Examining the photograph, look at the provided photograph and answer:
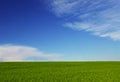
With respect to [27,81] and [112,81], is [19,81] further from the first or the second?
[112,81]

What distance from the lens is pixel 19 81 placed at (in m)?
21.6

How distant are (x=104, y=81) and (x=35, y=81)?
6893mm

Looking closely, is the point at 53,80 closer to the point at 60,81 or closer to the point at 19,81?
the point at 60,81

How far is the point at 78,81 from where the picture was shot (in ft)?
70.6

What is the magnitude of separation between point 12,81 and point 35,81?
91.7 inches

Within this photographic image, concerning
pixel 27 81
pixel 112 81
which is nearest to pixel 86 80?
pixel 112 81

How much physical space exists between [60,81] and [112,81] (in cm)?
518

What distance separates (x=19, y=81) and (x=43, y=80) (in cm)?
239

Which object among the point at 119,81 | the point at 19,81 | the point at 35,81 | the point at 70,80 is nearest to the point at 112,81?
the point at 119,81

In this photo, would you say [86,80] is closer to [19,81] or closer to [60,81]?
[60,81]

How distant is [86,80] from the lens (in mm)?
21844

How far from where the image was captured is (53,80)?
2195 cm

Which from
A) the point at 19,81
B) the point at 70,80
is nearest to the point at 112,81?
the point at 70,80

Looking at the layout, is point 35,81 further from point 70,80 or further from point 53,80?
point 70,80
